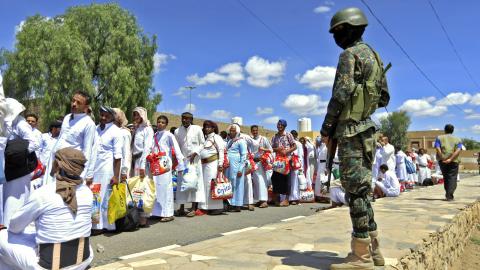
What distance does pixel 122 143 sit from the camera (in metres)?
6.27

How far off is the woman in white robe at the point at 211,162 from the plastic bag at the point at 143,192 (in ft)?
5.41

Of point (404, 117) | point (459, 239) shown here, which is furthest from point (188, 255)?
point (404, 117)

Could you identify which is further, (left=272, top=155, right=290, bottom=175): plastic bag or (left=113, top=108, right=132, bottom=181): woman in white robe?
(left=272, top=155, right=290, bottom=175): plastic bag

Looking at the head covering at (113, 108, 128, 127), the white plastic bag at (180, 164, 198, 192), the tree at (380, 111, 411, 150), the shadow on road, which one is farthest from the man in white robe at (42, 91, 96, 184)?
the tree at (380, 111, 411, 150)

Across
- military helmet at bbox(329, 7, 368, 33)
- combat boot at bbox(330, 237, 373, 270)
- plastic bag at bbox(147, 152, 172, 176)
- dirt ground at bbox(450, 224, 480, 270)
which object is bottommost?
dirt ground at bbox(450, 224, 480, 270)

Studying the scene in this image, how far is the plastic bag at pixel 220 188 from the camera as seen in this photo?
26.1ft

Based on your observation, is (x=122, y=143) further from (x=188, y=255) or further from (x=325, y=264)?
(x=325, y=264)

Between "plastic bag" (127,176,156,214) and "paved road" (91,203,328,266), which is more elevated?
"plastic bag" (127,176,156,214)

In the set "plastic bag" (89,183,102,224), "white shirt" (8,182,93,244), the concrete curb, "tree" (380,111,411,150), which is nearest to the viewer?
"white shirt" (8,182,93,244)

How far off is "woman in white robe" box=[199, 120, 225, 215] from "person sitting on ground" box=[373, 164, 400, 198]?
17.9 feet

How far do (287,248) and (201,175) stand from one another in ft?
12.2

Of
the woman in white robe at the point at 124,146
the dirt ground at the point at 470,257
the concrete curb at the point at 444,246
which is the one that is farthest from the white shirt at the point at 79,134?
the dirt ground at the point at 470,257

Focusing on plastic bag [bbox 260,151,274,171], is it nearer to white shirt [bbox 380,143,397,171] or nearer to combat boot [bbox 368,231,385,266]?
white shirt [bbox 380,143,397,171]

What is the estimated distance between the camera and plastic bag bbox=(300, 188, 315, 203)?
34.2ft
